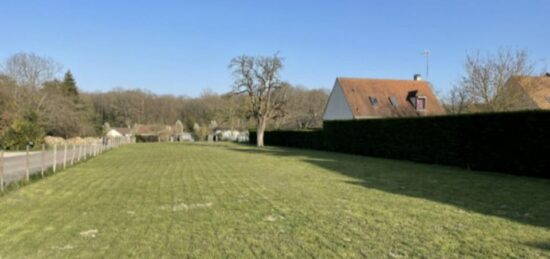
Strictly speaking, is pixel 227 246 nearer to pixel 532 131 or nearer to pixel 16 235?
pixel 16 235

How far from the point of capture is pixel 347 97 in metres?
37.0

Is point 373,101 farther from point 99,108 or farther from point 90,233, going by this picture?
point 99,108

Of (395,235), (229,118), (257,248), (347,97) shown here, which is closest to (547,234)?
(395,235)

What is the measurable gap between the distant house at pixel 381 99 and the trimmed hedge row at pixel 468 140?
11605 mm

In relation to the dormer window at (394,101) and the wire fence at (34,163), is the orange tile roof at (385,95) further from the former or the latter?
the wire fence at (34,163)

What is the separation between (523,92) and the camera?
72.8 feet

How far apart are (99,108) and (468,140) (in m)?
88.5

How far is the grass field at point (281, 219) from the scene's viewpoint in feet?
15.2

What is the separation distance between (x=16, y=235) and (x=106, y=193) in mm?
3846

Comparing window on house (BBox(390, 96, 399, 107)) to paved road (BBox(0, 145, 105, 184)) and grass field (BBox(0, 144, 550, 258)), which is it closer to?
paved road (BBox(0, 145, 105, 184))

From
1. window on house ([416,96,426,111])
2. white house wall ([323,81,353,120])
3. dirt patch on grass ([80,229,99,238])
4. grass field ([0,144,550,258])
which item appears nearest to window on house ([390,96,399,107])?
window on house ([416,96,426,111])

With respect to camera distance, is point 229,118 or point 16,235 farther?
point 229,118

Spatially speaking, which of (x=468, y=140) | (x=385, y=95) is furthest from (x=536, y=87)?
(x=385, y=95)

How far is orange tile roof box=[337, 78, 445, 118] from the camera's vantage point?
36562 mm
